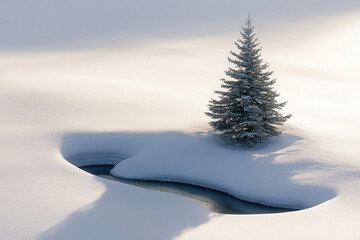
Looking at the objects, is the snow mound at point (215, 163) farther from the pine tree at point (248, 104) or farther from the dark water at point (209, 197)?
the pine tree at point (248, 104)

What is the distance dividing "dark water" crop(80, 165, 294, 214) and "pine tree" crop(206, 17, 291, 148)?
3.72 meters

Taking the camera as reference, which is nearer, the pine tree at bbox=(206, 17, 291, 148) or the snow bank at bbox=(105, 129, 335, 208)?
the snow bank at bbox=(105, 129, 335, 208)

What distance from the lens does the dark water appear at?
938 inches

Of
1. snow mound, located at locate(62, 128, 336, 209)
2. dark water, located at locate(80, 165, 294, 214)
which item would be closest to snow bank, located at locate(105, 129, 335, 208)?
snow mound, located at locate(62, 128, 336, 209)

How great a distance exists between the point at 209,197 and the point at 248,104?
5532 mm

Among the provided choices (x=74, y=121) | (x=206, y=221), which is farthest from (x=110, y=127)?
(x=206, y=221)

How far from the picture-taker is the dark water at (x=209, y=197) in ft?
78.2

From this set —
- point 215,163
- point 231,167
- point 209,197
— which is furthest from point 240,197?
point 215,163

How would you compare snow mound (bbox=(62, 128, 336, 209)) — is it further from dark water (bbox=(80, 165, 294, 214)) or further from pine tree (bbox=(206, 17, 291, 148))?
pine tree (bbox=(206, 17, 291, 148))

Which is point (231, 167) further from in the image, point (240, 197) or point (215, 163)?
point (240, 197)

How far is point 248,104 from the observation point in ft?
90.1

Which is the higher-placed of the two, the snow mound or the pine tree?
the pine tree

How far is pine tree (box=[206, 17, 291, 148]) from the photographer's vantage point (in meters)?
27.2

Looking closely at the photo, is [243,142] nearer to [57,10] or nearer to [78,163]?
[78,163]
